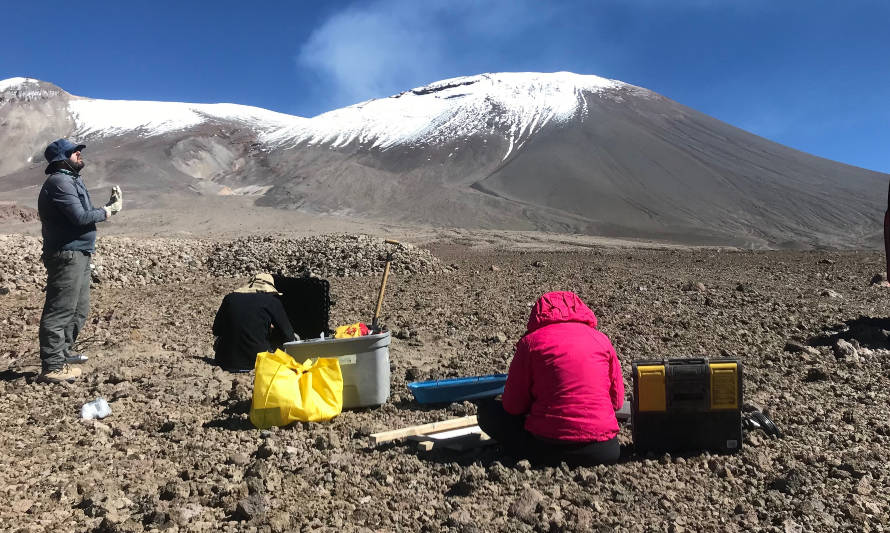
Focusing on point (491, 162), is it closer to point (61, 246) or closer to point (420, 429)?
point (61, 246)

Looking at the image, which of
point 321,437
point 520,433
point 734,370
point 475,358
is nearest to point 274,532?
point 321,437

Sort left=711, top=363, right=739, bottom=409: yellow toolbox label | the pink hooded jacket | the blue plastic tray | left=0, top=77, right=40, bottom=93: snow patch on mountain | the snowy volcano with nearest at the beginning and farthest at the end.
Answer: the pink hooded jacket < left=711, top=363, right=739, bottom=409: yellow toolbox label < the blue plastic tray < the snowy volcano < left=0, top=77, right=40, bottom=93: snow patch on mountain

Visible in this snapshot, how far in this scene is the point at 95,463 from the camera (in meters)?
3.55

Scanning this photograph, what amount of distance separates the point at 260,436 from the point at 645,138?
59372 millimetres

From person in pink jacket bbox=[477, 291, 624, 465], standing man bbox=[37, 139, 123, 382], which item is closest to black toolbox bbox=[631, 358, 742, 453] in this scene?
person in pink jacket bbox=[477, 291, 624, 465]

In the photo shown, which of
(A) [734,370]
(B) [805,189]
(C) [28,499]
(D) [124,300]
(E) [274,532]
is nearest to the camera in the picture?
(E) [274,532]

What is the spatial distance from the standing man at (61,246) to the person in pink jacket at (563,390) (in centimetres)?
326

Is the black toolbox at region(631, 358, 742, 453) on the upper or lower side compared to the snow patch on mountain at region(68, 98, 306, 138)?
lower

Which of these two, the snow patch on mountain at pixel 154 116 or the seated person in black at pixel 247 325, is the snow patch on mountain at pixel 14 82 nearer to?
the snow patch on mountain at pixel 154 116

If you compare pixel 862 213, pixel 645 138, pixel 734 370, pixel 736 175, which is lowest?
pixel 734 370

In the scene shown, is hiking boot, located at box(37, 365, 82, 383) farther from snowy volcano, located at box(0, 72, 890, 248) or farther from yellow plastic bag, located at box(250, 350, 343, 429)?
snowy volcano, located at box(0, 72, 890, 248)

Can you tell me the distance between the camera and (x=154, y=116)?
79.0m

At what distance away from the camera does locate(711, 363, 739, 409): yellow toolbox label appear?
3410mm

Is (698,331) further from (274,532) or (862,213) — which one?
(862,213)
